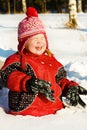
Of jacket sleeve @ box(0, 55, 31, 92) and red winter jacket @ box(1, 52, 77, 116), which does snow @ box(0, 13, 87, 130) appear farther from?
jacket sleeve @ box(0, 55, 31, 92)

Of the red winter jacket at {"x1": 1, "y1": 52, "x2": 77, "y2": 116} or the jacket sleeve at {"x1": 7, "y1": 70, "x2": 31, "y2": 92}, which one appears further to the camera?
the red winter jacket at {"x1": 1, "y1": 52, "x2": 77, "y2": 116}

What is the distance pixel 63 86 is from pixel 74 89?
8.0 inches

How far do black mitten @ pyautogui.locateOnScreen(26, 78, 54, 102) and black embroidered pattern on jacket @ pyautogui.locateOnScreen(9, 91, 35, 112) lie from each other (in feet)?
0.63

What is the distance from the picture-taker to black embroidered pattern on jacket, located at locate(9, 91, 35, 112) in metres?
4.32

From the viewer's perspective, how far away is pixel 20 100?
4336 mm

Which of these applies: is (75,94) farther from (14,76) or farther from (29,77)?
(14,76)

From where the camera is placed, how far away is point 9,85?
4.25 meters

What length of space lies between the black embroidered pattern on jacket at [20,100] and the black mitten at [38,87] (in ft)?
0.63

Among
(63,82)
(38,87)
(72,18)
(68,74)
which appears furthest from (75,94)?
(72,18)

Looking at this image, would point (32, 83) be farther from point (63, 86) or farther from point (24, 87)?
point (63, 86)

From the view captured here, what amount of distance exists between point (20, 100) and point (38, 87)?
33 cm

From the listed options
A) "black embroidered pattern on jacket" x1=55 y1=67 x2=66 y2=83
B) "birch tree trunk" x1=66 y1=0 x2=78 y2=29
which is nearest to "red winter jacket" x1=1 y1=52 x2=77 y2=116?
"black embroidered pattern on jacket" x1=55 y1=67 x2=66 y2=83

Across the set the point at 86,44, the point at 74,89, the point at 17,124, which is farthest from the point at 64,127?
the point at 86,44

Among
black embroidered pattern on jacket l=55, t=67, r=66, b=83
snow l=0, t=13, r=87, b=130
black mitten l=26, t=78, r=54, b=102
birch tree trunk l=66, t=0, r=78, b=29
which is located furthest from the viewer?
birch tree trunk l=66, t=0, r=78, b=29
